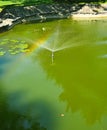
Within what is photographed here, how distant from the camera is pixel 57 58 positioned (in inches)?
696

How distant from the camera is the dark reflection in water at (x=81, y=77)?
1205 cm

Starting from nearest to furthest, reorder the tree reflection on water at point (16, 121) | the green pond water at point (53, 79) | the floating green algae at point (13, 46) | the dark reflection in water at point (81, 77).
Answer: the tree reflection on water at point (16, 121), the green pond water at point (53, 79), the dark reflection in water at point (81, 77), the floating green algae at point (13, 46)

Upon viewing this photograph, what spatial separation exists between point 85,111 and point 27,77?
4.39 m

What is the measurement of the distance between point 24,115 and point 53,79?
12.0 feet

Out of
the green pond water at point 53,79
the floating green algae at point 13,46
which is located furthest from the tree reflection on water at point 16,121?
the floating green algae at point 13,46

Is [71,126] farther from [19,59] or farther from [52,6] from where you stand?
[52,6]

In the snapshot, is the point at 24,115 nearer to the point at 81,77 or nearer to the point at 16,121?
the point at 16,121

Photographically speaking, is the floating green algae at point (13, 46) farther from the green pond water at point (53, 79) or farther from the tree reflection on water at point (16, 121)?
the tree reflection on water at point (16, 121)

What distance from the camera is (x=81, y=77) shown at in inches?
592

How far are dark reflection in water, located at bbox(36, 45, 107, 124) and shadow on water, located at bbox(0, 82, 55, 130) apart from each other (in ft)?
3.49

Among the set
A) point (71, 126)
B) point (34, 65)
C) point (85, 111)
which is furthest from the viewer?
point (34, 65)

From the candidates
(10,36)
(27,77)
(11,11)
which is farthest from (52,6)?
(27,77)

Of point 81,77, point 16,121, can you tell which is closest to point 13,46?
point 81,77

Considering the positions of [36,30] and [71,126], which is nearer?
[71,126]
